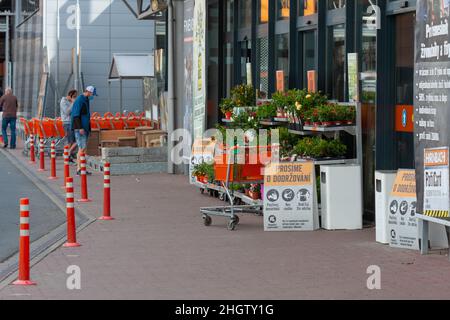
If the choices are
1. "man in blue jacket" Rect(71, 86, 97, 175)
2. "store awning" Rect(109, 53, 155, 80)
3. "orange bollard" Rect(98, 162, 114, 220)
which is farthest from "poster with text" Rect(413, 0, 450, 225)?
"store awning" Rect(109, 53, 155, 80)

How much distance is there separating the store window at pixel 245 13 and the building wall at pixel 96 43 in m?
21.2

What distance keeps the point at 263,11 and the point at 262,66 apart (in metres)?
1.06

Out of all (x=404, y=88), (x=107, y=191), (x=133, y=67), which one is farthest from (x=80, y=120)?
(x=404, y=88)

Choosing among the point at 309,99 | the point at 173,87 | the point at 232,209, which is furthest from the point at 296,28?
the point at 173,87

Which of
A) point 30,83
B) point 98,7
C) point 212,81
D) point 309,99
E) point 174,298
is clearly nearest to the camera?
point 174,298

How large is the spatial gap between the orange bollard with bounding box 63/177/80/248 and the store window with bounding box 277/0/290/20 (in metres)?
7.53

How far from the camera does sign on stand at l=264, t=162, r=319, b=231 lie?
15062 millimetres

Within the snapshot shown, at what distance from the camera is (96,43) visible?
45594 mm

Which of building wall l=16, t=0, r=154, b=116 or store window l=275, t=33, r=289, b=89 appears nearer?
store window l=275, t=33, r=289, b=89

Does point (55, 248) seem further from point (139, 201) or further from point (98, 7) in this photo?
point (98, 7)

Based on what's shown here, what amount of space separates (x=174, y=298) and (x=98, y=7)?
36157 mm

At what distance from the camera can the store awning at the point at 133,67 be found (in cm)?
3544

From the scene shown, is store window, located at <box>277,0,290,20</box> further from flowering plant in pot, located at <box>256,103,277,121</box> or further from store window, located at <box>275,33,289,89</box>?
flowering plant in pot, located at <box>256,103,277,121</box>

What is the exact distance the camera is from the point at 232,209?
15398 mm
